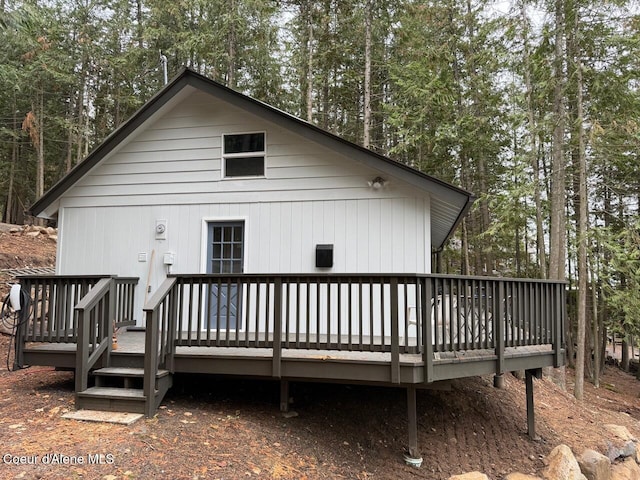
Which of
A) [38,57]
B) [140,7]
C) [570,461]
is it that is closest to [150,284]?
[570,461]

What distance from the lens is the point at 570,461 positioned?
17.1 feet

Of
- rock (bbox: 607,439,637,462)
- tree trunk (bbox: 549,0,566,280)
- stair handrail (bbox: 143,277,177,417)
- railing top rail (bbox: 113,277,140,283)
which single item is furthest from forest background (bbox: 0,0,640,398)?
stair handrail (bbox: 143,277,177,417)

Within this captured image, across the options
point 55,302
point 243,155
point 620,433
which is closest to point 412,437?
point 55,302

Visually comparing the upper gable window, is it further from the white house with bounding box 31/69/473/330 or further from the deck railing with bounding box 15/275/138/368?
the deck railing with bounding box 15/275/138/368

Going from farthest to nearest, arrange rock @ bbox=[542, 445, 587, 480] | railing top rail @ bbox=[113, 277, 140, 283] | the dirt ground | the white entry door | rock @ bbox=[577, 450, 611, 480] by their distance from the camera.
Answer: the white entry door → railing top rail @ bbox=[113, 277, 140, 283] → rock @ bbox=[577, 450, 611, 480] → rock @ bbox=[542, 445, 587, 480] → the dirt ground

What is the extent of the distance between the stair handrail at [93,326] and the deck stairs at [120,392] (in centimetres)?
13

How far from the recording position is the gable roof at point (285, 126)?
5.79 meters

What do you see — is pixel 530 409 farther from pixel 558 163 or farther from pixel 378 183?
pixel 558 163

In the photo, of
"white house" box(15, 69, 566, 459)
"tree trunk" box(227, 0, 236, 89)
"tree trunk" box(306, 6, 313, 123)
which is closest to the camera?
"white house" box(15, 69, 566, 459)

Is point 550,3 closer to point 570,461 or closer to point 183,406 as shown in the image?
point 570,461

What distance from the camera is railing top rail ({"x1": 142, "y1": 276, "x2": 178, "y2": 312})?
425 cm

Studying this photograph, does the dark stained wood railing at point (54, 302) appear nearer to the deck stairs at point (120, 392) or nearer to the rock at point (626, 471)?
the deck stairs at point (120, 392)

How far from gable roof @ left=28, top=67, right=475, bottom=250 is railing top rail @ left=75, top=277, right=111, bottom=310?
280 cm

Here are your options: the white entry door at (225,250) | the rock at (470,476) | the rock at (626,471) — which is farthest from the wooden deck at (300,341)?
the rock at (626,471)
